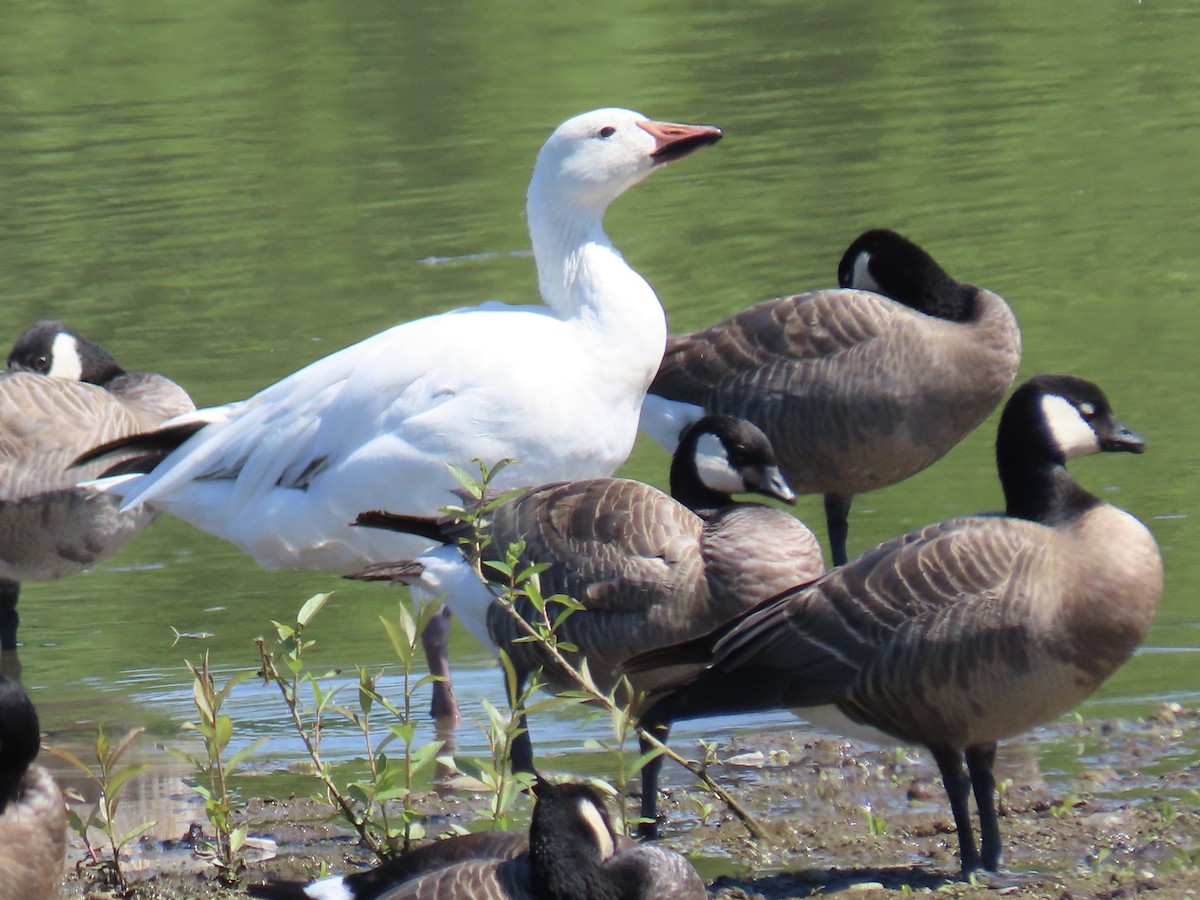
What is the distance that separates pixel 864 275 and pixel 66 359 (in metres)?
3.91

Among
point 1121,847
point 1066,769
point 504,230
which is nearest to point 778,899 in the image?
point 1121,847

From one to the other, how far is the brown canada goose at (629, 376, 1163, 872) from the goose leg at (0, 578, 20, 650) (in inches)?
160

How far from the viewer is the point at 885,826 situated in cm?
586

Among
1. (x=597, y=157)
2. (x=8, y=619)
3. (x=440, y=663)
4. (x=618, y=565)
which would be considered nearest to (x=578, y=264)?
(x=597, y=157)

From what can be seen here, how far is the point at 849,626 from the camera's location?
5562mm

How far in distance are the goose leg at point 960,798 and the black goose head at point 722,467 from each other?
1.58 meters

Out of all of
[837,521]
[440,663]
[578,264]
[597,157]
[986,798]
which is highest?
[597,157]

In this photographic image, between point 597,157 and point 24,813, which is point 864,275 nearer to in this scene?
point 597,157

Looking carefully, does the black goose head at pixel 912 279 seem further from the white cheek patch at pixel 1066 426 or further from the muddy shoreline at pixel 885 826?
the white cheek patch at pixel 1066 426

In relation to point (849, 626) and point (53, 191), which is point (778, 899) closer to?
point (849, 626)

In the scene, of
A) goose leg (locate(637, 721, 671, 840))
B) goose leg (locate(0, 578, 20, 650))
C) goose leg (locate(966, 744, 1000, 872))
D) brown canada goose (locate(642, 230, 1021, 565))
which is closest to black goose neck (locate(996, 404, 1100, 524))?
goose leg (locate(966, 744, 1000, 872))

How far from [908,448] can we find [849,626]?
3.41 m

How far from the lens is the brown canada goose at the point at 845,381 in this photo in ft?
28.8

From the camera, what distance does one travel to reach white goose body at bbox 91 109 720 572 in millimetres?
7195
